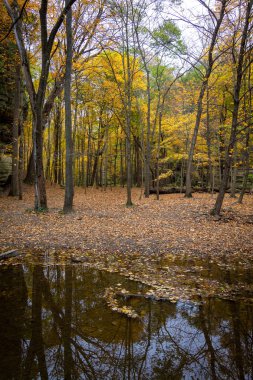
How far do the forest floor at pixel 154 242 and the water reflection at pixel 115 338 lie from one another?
775mm

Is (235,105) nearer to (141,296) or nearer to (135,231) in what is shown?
(135,231)

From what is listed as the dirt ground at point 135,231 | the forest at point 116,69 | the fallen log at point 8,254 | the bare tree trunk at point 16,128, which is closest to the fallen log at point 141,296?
the dirt ground at point 135,231

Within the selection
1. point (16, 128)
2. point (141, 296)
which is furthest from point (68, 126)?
point (141, 296)

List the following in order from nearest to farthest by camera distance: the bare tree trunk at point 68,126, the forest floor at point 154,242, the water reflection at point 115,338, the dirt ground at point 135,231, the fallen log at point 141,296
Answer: the water reflection at point 115,338
the fallen log at point 141,296
the forest floor at point 154,242
the dirt ground at point 135,231
the bare tree trunk at point 68,126

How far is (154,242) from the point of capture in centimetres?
848

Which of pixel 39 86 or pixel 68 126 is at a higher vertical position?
pixel 39 86

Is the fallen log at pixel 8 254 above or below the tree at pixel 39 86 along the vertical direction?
below

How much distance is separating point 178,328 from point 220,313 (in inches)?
32.3

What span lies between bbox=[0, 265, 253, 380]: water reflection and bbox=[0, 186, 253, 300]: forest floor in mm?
775

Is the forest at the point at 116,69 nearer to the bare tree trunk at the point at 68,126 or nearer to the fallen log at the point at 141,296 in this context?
the bare tree trunk at the point at 68,126

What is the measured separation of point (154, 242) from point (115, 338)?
199 inches

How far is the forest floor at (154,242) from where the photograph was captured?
18.7 feet

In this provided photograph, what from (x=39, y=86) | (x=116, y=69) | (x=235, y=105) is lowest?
(x=235, y=105)

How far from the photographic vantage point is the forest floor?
5706 mm
